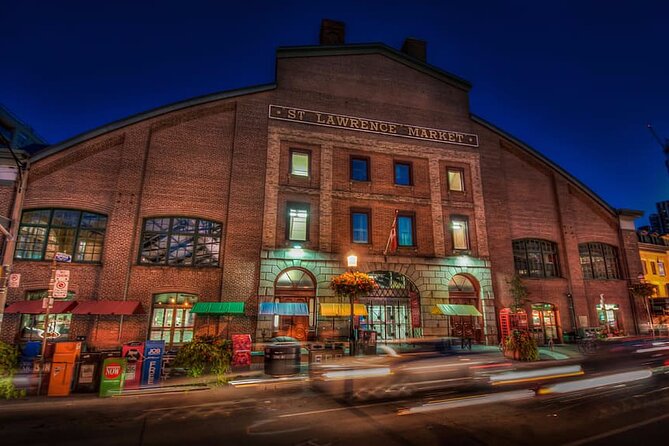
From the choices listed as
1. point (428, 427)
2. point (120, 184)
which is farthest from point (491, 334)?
point (120, 184)

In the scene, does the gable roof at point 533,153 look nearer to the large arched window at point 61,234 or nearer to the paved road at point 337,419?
the paved road at point 337,419

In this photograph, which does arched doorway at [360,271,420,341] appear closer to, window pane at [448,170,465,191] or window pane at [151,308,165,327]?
window pane at [448,170,465,191]

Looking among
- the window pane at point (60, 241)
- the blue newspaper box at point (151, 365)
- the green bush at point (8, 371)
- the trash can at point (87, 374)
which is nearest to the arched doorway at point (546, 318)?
the blue newspaper box at point (151, 365)

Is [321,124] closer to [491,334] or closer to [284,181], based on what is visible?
[284,181]

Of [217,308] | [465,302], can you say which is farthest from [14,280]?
[465,302]

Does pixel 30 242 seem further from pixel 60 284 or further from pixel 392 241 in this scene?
pixel 392 241

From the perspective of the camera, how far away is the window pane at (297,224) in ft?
69.8

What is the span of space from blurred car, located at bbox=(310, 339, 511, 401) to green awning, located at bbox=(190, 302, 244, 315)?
19.9ft

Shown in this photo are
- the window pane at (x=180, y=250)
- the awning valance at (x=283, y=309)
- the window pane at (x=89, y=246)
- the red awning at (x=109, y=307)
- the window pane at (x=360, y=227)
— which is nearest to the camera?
the red awning at (x=109, y=307)

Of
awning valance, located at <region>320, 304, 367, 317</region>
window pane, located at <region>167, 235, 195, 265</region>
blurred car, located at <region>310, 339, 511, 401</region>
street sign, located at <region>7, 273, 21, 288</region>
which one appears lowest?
blurred car, located at <region>310, 339, 511, 401</region>

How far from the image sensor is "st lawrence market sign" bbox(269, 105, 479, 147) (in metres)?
22.8

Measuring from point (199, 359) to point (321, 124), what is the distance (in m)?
16.1

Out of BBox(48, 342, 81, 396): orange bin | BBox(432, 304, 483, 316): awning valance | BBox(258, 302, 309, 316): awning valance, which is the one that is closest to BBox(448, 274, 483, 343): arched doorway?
BBox(432, 304, 483, 316): awning valance

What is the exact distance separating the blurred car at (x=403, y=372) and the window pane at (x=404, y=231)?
263 inches
